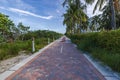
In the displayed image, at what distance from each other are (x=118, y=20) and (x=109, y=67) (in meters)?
37.4

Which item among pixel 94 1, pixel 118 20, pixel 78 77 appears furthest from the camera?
pixel 118 20

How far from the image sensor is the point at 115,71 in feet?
25.9

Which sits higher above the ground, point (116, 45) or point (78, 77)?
point (116, 45)

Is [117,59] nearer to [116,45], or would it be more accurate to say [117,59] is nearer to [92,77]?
[92,77]

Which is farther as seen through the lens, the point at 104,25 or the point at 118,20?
the point at 104,25

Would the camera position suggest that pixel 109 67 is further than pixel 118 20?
No

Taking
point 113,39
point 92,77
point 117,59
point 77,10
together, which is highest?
point 77,10

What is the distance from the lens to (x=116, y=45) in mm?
10953

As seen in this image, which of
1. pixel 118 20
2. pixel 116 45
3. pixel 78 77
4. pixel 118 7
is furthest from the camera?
pixel 118 20

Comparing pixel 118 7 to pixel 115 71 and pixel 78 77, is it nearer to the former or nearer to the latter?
pixel 115 71

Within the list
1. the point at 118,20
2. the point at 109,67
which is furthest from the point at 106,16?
the point at 109,67

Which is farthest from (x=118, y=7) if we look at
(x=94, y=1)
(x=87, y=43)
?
(x=87, y=43)

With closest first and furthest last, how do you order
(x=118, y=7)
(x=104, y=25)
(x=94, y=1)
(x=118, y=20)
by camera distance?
1. (x=118, y=7)
2. (x=94, y=1)
3. (x=118, y=20)
4. (x=104, y=25)

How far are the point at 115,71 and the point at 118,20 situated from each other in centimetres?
3807
